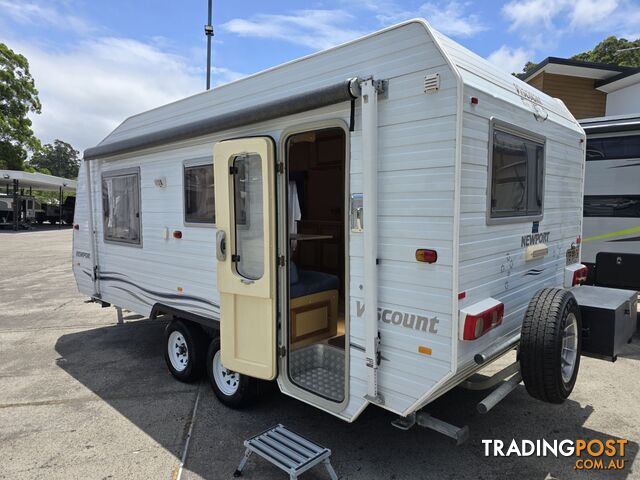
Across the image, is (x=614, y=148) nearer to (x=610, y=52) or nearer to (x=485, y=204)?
(x=485, y=204)

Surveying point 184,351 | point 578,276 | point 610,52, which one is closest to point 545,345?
point 578,276

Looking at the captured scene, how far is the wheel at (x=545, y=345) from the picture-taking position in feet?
8.64

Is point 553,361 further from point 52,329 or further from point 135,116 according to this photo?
point 52,329

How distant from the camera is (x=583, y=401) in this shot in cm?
384

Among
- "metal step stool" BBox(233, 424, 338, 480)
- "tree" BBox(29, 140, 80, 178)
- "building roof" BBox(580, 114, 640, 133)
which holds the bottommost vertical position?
"metal step stool" BBox(233, 424, 338, 480)

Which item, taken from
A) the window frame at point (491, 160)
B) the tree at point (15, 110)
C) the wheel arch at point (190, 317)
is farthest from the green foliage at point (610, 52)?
the tree at point (15, 110)

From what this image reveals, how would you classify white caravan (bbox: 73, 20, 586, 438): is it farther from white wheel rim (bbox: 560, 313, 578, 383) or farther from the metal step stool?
the metal step stool

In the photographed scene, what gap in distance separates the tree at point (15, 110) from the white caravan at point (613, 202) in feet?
103

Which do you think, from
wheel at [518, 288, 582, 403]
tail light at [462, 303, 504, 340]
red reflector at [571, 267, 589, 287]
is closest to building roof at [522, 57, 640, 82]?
red reflector at [571, 267, 589, 287]

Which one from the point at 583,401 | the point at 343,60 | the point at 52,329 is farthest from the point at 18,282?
the point at 583,401

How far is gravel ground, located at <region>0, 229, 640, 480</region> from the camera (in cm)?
295

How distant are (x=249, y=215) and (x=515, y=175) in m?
1.87

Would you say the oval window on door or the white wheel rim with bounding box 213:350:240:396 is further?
the white wheel rim with bounding box 213:350:240:396

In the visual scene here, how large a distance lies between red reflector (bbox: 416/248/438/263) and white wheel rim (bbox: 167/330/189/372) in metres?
2.78
